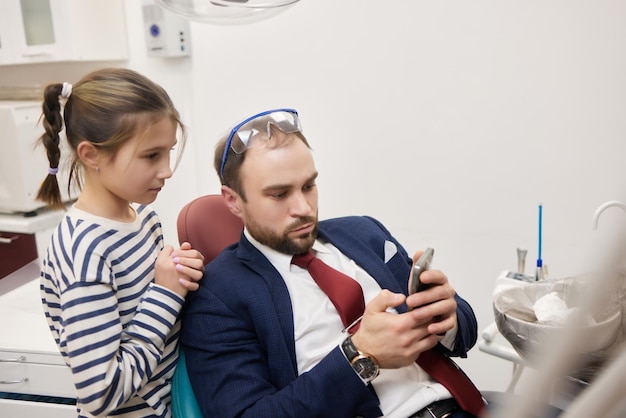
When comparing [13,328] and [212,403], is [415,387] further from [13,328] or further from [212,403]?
[13,328]

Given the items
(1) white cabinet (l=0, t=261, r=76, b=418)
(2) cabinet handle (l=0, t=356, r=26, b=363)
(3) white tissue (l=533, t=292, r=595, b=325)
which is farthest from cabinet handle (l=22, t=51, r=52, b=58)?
(3) white tissue (l=533, t=292, r=595, b=325)

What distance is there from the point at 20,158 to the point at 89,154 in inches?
59.3

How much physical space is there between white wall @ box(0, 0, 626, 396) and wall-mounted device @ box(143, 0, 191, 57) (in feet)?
0.22

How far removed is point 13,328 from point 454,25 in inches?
76.1

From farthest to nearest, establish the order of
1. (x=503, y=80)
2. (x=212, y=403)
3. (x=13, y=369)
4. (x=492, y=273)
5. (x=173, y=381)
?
(x=492, y=273) < (x=503, y=80) < (x=13, y=369) < (x=173, y=381) < (x=212, y=403)

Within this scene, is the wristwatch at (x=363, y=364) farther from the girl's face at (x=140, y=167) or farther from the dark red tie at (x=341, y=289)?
the girl's face at (x=140, y=167)

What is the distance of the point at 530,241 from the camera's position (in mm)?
2127

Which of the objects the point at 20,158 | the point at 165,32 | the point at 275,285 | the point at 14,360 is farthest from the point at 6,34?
the point at 275,285

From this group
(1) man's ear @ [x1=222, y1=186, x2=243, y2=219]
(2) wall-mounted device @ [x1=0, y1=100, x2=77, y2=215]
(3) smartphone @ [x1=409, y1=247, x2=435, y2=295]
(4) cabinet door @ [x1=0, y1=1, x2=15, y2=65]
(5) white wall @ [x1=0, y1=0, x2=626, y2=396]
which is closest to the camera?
(3) smartphone @ [x1=409, y1=247, x2=435, y2=295]

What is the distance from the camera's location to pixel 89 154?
3.85ft

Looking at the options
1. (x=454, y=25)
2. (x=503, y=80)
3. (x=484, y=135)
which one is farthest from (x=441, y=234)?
(x=454, y=25)

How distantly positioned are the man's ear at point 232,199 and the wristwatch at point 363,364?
532 millimetres

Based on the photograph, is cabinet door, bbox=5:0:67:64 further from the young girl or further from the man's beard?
the man's beard

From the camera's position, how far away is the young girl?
3.43ft
